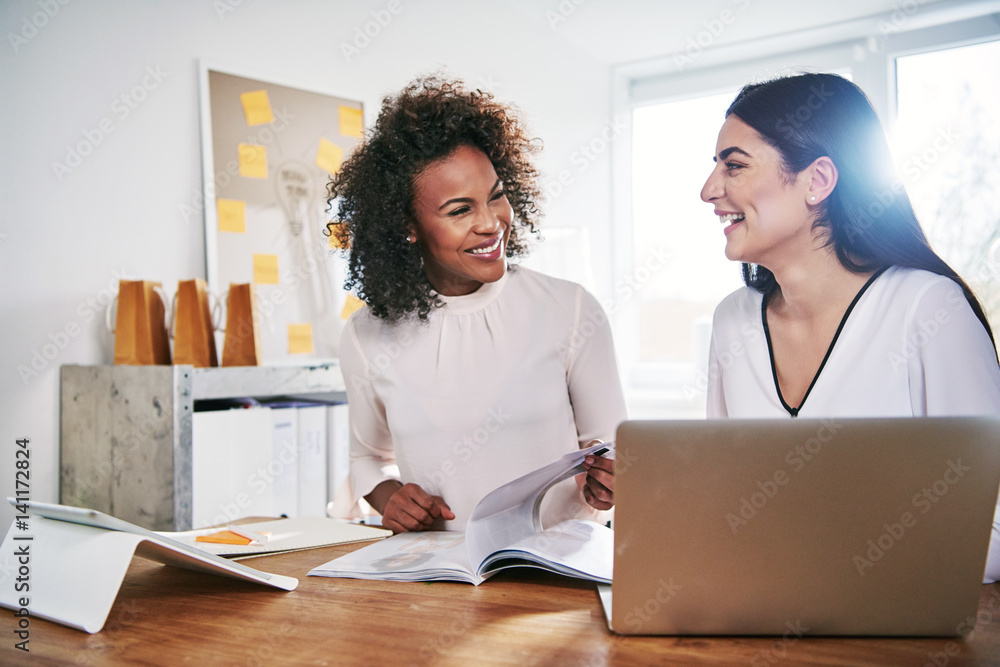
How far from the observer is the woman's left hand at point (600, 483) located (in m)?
1.04

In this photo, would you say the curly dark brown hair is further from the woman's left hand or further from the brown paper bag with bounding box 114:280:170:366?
the brown paper bag with bounding box 114:280:170:366

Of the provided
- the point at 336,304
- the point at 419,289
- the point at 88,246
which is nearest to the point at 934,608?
the point at 419,289

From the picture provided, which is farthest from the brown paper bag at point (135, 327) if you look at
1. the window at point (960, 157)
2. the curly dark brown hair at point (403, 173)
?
the window at point (960, 157)

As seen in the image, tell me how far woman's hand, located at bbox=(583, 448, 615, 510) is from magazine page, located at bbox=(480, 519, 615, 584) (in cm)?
7

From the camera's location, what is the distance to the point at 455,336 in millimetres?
1492

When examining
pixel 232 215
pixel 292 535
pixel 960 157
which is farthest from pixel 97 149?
pixel 960 157

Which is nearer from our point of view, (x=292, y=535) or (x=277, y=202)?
(x=292, y=535)

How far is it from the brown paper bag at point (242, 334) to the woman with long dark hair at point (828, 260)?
1481mm

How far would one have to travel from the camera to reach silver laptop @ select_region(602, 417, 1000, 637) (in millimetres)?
635

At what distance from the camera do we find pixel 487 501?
91 cm

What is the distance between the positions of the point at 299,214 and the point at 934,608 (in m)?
2.50

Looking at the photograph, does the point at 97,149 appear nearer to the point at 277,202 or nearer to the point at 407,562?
the point at 277,202

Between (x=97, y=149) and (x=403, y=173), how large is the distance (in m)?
1.26

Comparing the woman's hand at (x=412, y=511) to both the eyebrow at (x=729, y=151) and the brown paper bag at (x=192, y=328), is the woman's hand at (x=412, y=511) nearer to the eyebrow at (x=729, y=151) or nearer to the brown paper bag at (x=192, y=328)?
the eyebrow at (x=729, y=151)
